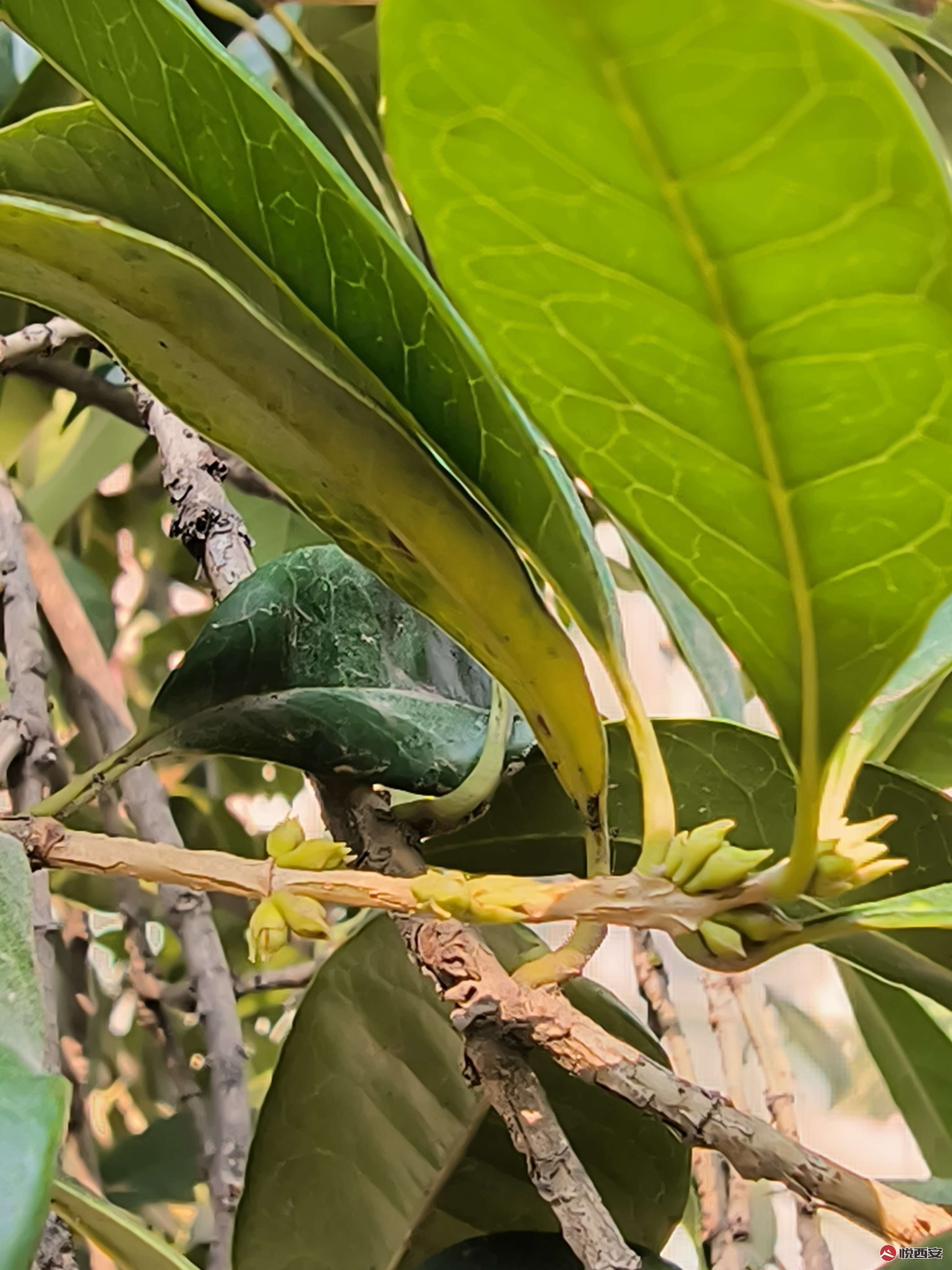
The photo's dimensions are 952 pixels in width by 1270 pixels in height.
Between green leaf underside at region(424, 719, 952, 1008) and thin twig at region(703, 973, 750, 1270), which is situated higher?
green leaf underside at region(424, 719, 952, 1008)

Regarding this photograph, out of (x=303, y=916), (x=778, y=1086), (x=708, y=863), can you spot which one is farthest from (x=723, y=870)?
(x=778, y=1086)

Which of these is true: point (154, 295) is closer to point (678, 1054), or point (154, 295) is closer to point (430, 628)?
point (430, 628)

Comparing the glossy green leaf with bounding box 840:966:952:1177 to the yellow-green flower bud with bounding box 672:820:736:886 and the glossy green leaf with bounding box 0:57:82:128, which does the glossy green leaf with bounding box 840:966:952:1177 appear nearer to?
the yellow-green flower bud with bounding box 672:820:736:886

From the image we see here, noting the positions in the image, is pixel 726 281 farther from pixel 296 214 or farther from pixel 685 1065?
pixel 685 1065

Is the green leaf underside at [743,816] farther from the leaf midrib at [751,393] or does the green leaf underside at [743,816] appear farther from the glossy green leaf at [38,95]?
the glossy green leaf at [38,95]

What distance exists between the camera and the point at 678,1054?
2.64 ft

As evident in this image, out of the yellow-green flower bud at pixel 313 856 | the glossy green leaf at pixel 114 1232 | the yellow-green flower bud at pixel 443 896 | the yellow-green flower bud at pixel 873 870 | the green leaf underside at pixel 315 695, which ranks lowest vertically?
the glossy green leaf at pixel 114 1232

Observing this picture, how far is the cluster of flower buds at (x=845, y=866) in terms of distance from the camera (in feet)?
0.91

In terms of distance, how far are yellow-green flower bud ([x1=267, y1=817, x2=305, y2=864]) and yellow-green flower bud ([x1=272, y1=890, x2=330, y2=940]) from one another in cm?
2

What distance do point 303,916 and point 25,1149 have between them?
95mm

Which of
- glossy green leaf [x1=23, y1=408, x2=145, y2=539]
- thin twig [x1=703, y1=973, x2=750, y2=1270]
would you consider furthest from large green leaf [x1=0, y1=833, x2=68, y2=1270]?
glossy green leaf [x1=23, y1=408, x2=145, y2=539]

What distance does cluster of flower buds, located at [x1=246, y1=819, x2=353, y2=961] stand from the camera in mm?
272

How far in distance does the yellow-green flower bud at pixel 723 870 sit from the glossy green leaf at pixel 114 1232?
0.25m

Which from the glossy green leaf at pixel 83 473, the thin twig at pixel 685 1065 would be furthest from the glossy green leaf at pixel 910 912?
the glossy green leaf at pixel 83 473
